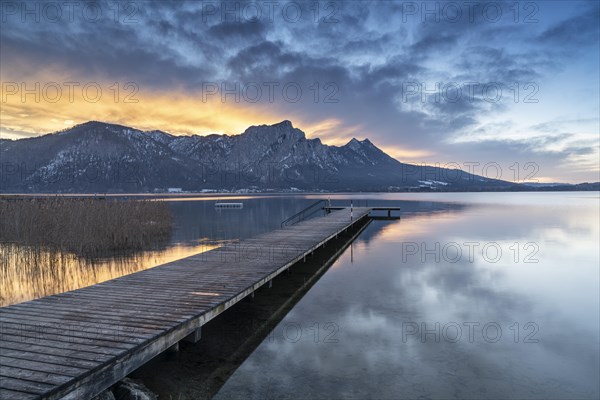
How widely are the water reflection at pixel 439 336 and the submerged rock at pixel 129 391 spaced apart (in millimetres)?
1487

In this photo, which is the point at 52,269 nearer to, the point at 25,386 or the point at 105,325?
the point at 105,325

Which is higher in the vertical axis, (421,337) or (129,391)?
(129,391)

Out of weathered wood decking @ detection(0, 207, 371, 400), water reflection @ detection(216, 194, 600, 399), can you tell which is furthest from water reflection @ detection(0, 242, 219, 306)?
water reflection @ detection(216, 194, 600, 399)

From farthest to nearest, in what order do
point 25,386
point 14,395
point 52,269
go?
point 52,269 < point 25,386 < point 14,395

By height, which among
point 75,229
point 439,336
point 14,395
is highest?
point 75,229

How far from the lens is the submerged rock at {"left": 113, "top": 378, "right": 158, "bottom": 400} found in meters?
6.15

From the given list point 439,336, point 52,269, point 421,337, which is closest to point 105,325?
point 421,337

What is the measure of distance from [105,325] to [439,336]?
8625 millimetres

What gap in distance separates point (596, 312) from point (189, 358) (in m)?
14.3

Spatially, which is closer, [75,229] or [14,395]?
[14,395]

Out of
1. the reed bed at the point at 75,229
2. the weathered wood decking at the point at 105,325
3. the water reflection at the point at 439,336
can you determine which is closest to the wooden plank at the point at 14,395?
the weathered wood decking at the point at 105,325

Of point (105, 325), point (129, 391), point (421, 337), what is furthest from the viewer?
point (421, 337)

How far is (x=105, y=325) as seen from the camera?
712cm

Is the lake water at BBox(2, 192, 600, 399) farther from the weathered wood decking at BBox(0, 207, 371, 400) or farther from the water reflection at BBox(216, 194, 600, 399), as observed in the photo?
the weathered wood decking at BBox(0, 207, 371, 400)
